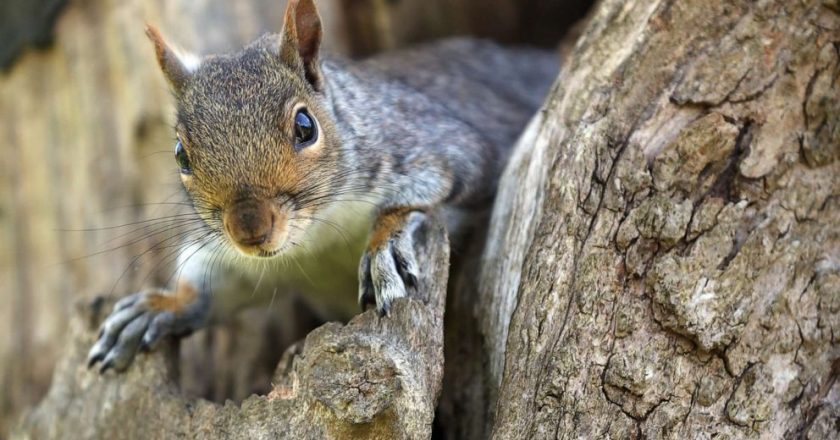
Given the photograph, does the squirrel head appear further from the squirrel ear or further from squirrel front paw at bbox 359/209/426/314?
squirrel front paw at bbox 359/209/426/314

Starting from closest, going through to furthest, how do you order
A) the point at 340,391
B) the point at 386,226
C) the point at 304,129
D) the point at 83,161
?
the point at 340,391, the point at 304,129, the point at 386,226, the point at 83,161

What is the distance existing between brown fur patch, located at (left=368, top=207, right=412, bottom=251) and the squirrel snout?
0.40m

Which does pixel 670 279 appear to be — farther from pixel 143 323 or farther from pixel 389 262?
pixel 143 323

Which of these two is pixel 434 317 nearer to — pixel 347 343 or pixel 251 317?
pixel 347 343

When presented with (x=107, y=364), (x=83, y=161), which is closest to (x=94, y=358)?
(x=107, y=364)

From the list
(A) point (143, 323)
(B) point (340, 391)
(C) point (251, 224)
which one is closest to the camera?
(B) point (340, 391)

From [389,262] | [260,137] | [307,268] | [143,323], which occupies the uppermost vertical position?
[260,137]

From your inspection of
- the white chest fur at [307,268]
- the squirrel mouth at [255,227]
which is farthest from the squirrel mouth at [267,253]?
the white chest fur at [307,268]

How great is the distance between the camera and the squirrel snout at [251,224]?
220 centimetres

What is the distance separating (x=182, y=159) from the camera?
2564 millimetres

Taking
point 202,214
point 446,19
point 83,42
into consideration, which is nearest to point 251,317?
point 202,214

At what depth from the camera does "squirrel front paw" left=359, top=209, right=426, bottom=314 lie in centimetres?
233

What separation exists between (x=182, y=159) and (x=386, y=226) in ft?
2.13

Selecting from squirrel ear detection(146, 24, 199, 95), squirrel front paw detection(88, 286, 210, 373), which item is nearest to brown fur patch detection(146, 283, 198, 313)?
squirrel front paw detection(88, 286, 210, 373)
